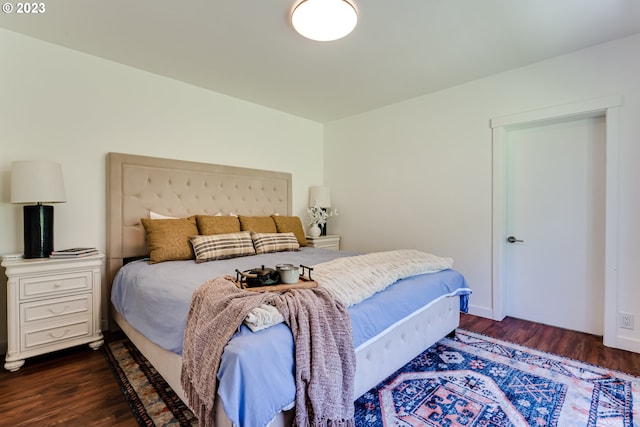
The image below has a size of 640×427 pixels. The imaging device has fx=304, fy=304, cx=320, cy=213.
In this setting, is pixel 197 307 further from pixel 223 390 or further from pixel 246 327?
pixel 223 390

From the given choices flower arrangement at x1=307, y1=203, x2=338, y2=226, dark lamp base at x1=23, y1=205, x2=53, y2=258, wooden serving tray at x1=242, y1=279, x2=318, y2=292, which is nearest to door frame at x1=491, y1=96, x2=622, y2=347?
flower arrangement at x1=307, y1=203, x2=338, y2=226

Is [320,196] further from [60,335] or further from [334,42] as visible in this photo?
[60,335]

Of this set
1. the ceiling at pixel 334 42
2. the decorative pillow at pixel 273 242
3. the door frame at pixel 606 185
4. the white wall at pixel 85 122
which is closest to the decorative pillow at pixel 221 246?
the decorative pillow at pixel 273 242

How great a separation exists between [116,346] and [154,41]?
8.34ft

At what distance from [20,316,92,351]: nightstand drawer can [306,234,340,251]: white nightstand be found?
2476 millimetres

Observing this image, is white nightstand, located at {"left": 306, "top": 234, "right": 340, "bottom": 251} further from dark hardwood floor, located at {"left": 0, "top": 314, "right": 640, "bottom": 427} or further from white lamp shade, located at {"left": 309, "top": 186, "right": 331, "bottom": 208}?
dark hardwood floor, located at {"left": 0, "top": 314, "right": 640, "bottom": 427}

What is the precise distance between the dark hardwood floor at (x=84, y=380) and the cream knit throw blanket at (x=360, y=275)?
3.45ft

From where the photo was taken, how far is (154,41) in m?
2.47

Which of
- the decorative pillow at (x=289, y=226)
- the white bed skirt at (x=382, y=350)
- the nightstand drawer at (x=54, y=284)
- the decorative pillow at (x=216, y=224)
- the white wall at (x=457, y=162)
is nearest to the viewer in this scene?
the white bed skirt at (x=382, y=350)

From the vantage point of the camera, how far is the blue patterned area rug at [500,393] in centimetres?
165

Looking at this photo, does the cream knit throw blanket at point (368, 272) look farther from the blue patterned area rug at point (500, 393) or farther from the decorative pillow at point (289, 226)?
the decorative pillow at point (289, 226)

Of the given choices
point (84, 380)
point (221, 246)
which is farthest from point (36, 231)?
point (221, 246)

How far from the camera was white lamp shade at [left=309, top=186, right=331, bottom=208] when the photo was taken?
443cm

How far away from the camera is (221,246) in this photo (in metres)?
2.77
